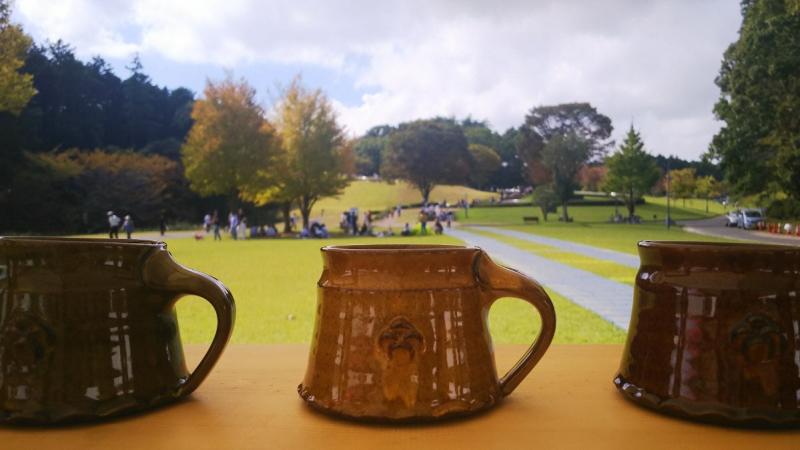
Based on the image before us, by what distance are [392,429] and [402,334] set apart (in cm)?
6

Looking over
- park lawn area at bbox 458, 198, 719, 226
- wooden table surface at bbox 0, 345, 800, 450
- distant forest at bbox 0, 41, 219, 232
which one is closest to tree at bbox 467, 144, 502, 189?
park lawn area at bbox 458, 198, 719, 226

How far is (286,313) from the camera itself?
274 cm

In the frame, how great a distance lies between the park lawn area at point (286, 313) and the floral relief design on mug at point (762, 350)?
868 mm

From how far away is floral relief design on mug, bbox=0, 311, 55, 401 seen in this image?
0.37 m

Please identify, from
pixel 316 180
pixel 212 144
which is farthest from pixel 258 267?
pixel 316 180

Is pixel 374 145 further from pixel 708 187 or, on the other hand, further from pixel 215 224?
pixel 708 187

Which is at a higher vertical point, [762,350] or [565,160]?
[565,160]

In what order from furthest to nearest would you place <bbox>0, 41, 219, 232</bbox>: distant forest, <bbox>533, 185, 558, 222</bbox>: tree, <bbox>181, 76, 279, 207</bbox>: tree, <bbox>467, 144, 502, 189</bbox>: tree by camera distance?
<bbox>467, 144, 502, 189</bbox>: tree → <bbox>533, 185, 558, 222</bbox>: tree → <bbox>181, 76, 279, 207</bbox>: tree → <bbox>0, 41, 219, 232</bbox>: distant forest

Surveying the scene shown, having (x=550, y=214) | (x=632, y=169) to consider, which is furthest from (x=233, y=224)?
(x=550, y=214)

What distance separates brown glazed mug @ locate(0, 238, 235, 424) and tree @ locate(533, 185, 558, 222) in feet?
42.4

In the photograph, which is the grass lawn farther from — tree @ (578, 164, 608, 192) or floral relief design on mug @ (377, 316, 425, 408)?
floral relief design on mug @ (377, 316, 425, 408)

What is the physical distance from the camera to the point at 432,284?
364 millimetres

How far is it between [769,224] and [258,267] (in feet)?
10.9

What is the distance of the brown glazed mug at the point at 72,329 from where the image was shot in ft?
1.21
